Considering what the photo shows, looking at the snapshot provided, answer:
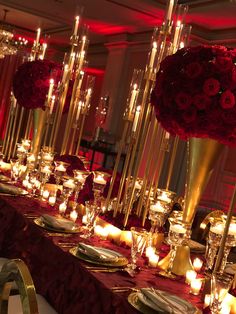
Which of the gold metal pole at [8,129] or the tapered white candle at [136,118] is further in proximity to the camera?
the gold metal pole at [8,129]

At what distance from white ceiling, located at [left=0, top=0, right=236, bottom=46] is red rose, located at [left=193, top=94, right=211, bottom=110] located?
401cm

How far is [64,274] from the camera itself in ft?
6.79

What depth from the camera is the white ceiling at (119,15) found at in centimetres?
637

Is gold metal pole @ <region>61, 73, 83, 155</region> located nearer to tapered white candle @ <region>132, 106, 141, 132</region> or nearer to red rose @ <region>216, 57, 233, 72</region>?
tapered white candle @ <region>132, 106, 141, 132</region>

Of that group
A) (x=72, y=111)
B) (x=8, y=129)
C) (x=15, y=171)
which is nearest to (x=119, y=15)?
(x=8, y=129)

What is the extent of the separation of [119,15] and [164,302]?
21.3 feet

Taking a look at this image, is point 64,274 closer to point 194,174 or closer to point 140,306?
point 140,306

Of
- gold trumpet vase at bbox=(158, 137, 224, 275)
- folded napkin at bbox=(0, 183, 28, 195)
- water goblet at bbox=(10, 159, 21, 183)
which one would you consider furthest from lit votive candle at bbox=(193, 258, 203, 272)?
water goblet at bbox=(10, 159, 21, 183)

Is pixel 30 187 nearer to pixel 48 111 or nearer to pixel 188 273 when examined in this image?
pixel 48 111

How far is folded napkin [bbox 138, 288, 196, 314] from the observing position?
159 cm

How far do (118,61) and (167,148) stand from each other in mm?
6818

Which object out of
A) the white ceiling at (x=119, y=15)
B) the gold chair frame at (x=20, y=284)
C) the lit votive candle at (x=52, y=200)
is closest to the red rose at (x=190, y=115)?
the gold chair frame at (x=20, y=284)

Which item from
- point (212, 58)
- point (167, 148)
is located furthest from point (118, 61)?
point (212, 58)

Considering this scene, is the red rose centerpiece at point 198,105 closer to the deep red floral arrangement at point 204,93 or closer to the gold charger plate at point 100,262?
the deep red floral arrangement at point 204,93
